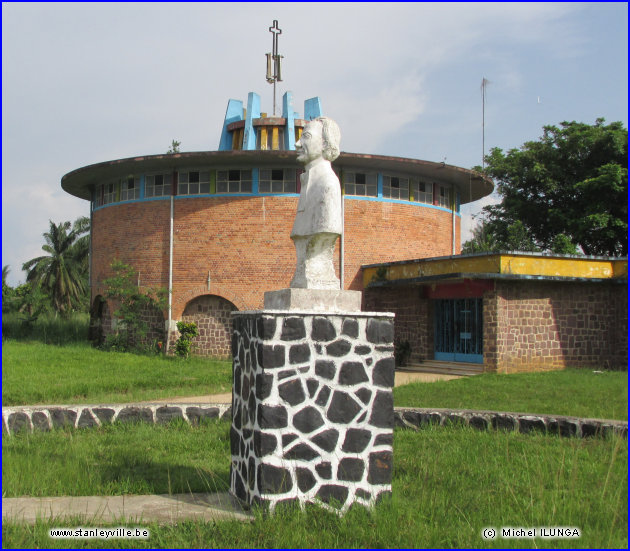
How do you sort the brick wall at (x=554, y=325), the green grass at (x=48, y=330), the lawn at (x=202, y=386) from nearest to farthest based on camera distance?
the lawn at (x=202, y=386) → the brick wall at (x=554, y=325) → the green grass at (x=48, y=330)

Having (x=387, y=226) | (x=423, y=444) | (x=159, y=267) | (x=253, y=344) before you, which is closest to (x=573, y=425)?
(x=423, y=444)

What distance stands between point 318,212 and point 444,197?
19.5 meters

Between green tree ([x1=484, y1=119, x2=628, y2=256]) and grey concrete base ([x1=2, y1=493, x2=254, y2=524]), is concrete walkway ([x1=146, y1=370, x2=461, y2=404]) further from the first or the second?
green tree ([x1=484, y1=119, x2=628, y2=256])

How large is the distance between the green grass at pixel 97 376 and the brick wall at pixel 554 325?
23.3 ft

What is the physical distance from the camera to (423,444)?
9.05 metres

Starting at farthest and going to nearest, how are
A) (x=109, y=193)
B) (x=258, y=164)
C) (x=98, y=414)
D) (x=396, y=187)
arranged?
1. (x=109, y=193)
2. (x=396, y=187)
3. (x=258, y=164)
4. (x=98, y=414)

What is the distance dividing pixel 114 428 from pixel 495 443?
550 centimetres

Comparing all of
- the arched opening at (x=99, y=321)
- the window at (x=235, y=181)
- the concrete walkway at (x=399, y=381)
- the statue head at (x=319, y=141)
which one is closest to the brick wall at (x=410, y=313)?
the concrete walkway at (x=399, y=381)

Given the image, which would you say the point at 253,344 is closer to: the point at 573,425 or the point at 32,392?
the point at 573,425

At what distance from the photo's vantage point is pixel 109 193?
2548 centimetres

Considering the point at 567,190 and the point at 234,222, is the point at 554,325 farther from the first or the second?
the point at 567,190

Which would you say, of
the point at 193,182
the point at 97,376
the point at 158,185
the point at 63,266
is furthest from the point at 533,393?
the point at 63,266

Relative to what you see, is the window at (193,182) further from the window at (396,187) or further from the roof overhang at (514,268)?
the roof overhang at (514,268)

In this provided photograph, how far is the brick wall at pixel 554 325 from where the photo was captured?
61.4ft
